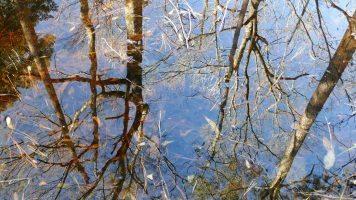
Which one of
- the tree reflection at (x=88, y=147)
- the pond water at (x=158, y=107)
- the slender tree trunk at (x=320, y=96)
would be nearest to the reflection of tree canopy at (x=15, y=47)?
the pond water at (x=158, y=107)

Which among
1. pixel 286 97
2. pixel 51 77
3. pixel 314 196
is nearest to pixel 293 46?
pixel 286 97

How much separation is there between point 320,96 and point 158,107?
167 centimetres

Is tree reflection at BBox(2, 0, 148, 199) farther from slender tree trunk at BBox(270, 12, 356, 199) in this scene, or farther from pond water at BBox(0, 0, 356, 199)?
slender tree trunk at BBox(270, 12, 356, 199)

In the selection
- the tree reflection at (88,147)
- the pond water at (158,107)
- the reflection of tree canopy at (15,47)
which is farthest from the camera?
the reflection of tree canopy at (15,47)

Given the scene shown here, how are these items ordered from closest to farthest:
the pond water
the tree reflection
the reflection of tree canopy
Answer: the tree reflection, the pond water, the reflection of tree canopy

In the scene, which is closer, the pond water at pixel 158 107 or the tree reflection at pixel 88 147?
the tree reflection at pixel 88 147

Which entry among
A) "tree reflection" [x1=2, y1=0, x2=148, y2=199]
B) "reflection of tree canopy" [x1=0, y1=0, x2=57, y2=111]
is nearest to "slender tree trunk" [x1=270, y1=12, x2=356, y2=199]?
"tree reflection" [x1=2, y1=0, x2=148, y2=199]

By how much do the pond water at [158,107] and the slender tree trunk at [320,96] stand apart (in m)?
0.10

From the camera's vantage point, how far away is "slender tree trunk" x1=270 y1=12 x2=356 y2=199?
3538 millimetres

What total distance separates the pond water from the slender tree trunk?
104mm

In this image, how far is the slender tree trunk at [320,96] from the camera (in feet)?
11.6

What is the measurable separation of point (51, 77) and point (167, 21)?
1.52 meters

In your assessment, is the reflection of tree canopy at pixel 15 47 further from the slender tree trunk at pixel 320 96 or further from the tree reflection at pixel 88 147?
the slender tree trunk at pixel 320 96

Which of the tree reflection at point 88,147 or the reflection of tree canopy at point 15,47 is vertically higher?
the reflection of tree canopy at point 15,47
